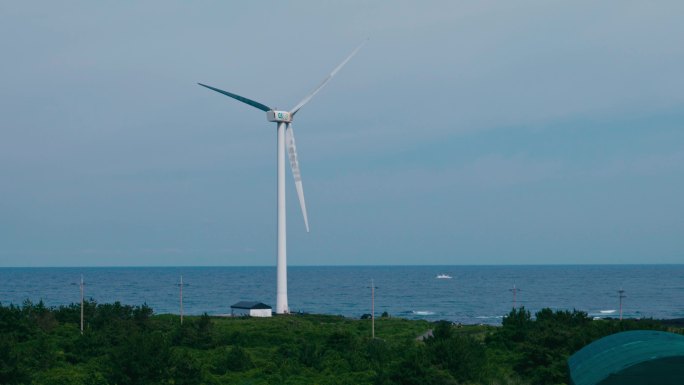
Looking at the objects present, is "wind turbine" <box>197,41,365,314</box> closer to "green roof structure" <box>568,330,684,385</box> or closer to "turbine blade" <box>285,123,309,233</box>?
"turbine blade" <box>285,123,309,233</box>

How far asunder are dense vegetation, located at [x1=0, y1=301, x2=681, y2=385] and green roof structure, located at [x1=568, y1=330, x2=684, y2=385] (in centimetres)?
1087

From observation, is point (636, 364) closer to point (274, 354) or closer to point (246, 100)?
point (274, 354)

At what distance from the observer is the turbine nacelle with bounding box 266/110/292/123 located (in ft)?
326

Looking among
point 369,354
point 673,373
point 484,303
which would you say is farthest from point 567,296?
point 673,373

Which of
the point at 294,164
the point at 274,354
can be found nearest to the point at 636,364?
the point at 274,354

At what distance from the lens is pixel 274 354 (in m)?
59.8

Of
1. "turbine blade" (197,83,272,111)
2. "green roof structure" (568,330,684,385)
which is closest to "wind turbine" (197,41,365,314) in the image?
"turbine blade" (197,83,272,111)

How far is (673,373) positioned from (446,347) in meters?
18.4

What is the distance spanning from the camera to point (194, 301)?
18138 centimetres

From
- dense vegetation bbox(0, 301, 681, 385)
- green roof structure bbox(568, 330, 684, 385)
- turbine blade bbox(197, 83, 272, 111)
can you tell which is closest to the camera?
green roof structure bbox(568, 330, 684, 385)

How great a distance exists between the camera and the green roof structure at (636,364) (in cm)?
2662

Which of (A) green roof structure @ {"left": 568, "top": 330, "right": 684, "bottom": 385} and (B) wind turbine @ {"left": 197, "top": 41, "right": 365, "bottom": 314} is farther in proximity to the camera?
(B) wind turbine @ {"left": 197, "top": 41, "right": 365, "bottom": 314}

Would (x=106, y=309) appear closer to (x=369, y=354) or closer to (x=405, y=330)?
(x=405, y=330)

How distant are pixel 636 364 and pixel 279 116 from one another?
7596 centimetres
